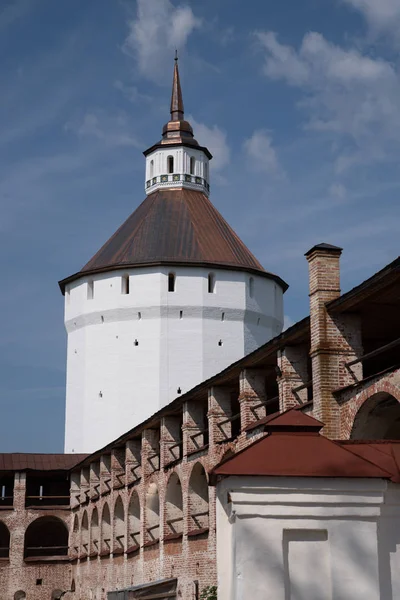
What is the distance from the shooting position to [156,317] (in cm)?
4438

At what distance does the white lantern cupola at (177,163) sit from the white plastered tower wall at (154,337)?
660 cm

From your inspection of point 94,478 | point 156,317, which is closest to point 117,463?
point 94,478

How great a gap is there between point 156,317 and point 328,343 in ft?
90.7

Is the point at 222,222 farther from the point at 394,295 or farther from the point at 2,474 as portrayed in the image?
the point at 394,295

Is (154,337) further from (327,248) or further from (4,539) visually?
(327,248)

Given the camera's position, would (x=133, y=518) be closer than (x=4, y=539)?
Yes

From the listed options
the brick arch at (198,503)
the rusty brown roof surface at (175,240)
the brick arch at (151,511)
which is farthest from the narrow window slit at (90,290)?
Result: the brick arch at (198,503)

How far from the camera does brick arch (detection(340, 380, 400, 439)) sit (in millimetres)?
15133

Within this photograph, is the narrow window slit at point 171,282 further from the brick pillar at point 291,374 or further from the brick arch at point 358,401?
the brick arch at point 358,401

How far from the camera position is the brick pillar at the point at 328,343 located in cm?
1695

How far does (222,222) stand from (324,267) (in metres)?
30.7

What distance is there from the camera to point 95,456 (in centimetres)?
3784

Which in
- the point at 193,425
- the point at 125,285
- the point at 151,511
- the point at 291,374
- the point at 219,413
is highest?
the point at 125,285

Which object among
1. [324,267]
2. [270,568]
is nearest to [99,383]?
[324,267]
